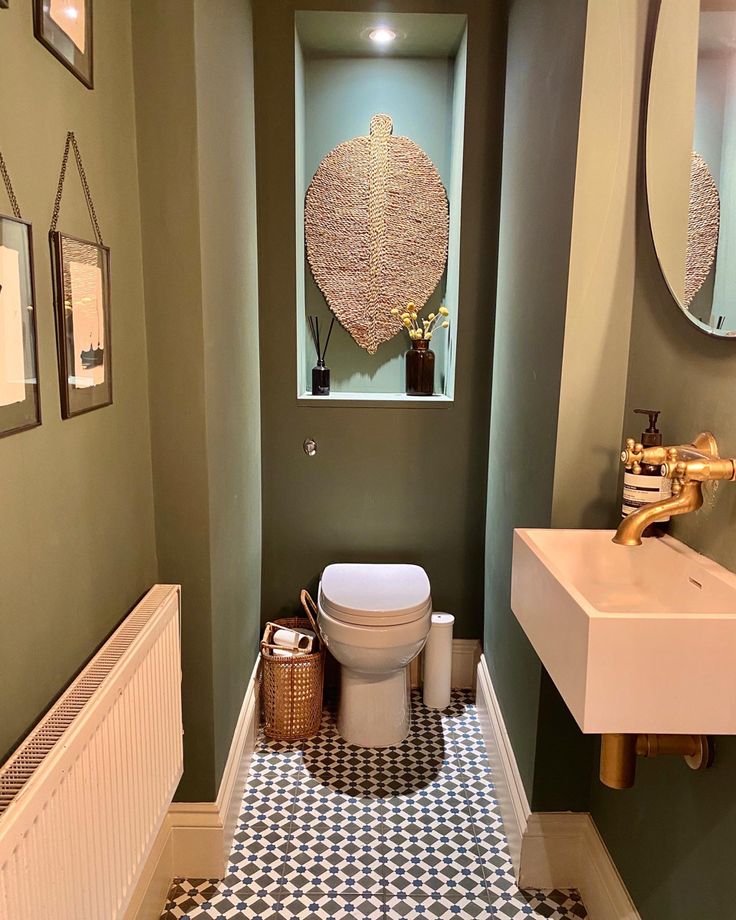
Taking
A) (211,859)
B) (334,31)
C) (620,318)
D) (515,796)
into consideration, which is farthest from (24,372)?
(334,31)

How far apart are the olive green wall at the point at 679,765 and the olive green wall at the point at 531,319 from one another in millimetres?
172

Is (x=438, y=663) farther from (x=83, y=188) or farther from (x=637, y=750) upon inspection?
(x=83, y=188)

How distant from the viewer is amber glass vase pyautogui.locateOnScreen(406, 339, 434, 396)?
265 cm

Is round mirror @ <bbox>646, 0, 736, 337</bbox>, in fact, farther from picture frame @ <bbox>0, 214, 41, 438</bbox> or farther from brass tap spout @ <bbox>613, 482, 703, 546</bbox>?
picture frame @ <bbox>0, 214, 41, 438</bbox>

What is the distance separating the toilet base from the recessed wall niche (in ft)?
3.19

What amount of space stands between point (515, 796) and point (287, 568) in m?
1.17

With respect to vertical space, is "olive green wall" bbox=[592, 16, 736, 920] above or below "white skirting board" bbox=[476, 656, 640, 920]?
above

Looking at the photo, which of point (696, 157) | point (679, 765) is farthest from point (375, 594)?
point (696, 157)

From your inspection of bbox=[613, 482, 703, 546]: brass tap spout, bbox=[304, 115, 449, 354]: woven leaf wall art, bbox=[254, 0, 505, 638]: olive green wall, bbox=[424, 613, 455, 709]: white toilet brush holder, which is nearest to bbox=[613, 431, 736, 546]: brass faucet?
bbox=[613, 482, 703, 546]: brass tap spout

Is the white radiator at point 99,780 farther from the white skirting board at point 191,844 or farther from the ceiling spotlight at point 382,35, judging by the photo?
the ceiling spotlight at point 382,35

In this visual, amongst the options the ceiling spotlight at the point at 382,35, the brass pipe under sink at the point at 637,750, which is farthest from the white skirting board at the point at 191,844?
the ceiling spotlight at the point at 382,35

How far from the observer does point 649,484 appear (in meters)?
1.40

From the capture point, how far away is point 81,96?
1273mm

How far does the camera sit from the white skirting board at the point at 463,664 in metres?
2.71
